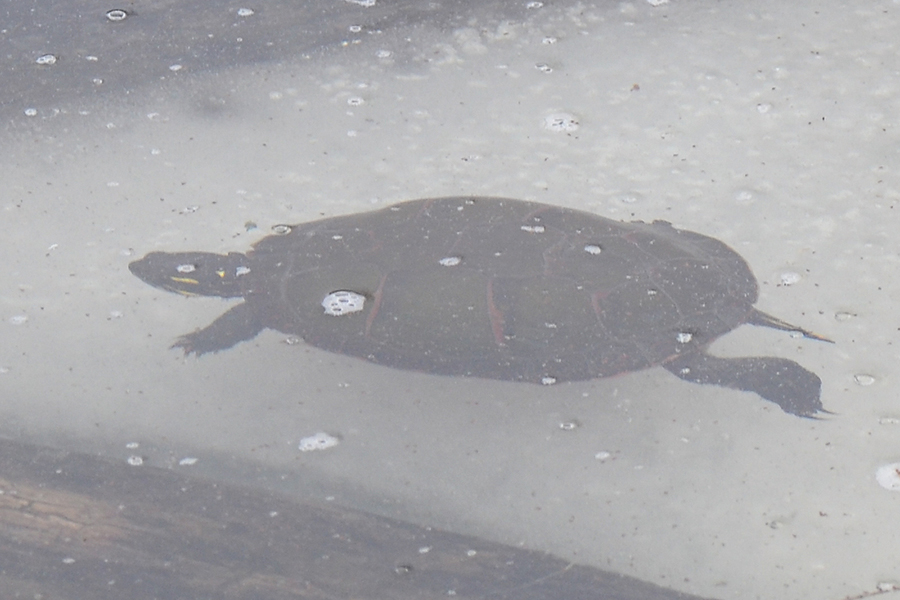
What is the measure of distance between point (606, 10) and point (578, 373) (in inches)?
61.3

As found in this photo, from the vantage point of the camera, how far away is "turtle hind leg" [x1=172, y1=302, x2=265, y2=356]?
5.36 feet

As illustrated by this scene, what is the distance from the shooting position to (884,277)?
1734 millimetres

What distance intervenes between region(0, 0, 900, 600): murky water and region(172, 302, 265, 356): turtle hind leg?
0.08 feet

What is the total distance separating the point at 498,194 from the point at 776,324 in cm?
67

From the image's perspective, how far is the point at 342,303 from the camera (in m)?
1.56

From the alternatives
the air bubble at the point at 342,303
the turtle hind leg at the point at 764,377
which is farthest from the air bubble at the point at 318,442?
the turtle hind leg at the point at 764,377

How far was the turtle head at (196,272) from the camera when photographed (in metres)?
1.69

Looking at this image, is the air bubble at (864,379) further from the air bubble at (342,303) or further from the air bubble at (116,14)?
the air bubble at (116,14)

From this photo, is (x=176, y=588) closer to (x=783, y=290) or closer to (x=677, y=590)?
(x=677, y=590)

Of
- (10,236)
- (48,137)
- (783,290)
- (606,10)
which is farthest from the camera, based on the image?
(606,10)

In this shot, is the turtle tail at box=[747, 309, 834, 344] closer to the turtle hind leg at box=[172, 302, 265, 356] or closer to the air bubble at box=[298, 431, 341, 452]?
the air bubble at box=[298, 431, 341, 452]

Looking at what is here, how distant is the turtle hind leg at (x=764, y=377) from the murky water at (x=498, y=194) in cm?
4

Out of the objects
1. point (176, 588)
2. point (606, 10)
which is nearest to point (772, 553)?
point (176, 588)

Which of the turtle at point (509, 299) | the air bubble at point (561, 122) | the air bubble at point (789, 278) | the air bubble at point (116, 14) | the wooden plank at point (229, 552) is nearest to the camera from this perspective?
the wooden plank at point (229, 552)
